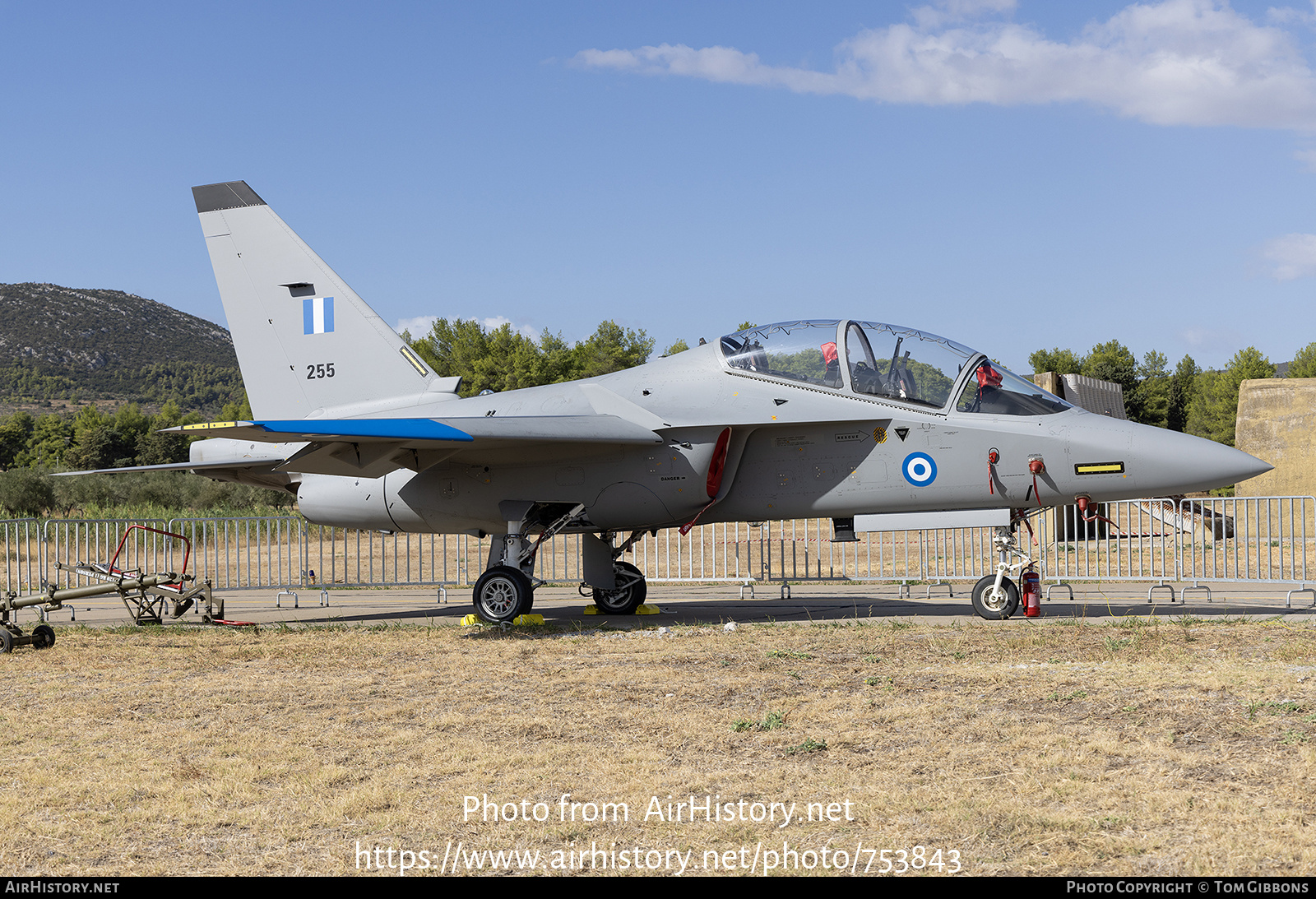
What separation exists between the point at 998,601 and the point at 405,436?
6.44 m

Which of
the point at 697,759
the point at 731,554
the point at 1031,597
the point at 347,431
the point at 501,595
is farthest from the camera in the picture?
the point at 731,554

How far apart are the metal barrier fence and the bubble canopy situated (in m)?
6.26

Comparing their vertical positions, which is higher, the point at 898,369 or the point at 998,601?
the point at 898,369

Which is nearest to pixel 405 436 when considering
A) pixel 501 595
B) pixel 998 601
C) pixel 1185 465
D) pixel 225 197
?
pixel 501 595

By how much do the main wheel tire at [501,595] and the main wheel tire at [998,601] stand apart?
4.92m

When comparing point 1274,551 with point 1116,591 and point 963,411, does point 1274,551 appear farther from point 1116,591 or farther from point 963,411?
point 963,411

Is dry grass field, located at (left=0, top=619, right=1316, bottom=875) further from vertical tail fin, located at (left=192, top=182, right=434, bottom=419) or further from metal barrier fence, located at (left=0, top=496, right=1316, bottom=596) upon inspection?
metal barrier fence, located at (left=0, top=496, right=1316, bottom=596)

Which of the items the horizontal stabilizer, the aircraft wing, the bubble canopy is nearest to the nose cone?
the bubble canopy

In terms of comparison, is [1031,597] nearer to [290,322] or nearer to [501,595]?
[501,595]

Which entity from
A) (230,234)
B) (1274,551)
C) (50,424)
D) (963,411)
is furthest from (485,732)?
(50,424)

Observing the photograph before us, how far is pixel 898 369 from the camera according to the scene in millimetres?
10562

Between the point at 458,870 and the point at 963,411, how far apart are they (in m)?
7.97

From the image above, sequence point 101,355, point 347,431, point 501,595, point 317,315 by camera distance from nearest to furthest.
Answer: point 347,431 < point 501,595 < point 317,315 < point 101,355

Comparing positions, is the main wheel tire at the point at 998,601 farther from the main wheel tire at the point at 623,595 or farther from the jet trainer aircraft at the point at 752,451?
the main wheel tire at the point at 623,595
